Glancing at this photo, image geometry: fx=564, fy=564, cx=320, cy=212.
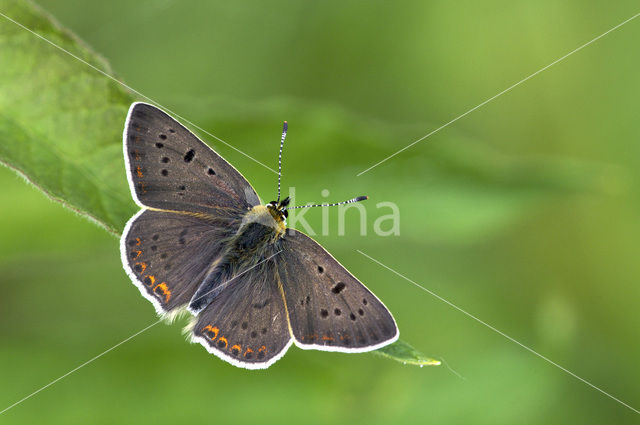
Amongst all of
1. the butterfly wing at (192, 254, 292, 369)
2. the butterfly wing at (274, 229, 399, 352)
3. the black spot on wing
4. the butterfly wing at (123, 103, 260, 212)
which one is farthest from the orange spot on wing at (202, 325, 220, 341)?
the black spot on wing

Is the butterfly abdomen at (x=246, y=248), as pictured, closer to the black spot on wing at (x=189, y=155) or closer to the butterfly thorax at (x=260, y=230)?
the butterfly thorax at (x=260, y=230)

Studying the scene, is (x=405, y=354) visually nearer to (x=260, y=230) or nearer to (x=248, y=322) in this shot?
(x=248, y=322)

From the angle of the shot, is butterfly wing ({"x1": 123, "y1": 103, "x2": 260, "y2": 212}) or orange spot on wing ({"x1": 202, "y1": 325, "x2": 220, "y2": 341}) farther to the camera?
orange spot on wing ({"x1": 202, "y1": 325, "x2": 220, "y2": 341})

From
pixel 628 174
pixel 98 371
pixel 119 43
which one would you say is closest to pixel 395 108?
pixel 628 174

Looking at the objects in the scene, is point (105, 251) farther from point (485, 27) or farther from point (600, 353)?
point (485, 27)

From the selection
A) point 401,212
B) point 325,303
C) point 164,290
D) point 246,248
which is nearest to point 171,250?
point 164,290

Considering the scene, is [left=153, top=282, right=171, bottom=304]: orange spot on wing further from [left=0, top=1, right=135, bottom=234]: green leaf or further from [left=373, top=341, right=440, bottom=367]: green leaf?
[left=373, top=341, right=440, bottom=367]: green leaf
